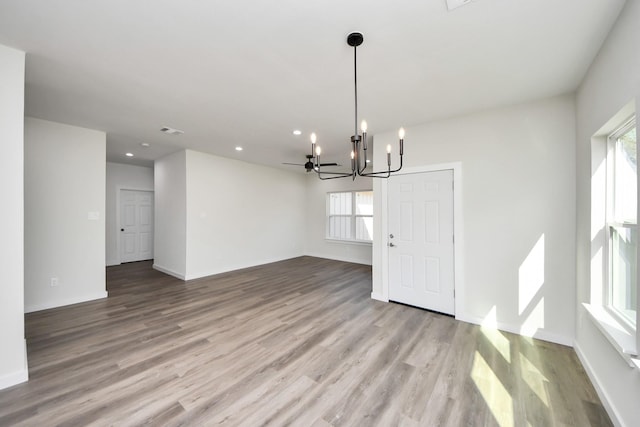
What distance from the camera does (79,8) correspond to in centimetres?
156

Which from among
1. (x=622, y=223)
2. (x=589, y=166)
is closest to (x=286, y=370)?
(x=622, y=223)

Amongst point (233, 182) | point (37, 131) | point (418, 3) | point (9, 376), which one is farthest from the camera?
point (233, 182)

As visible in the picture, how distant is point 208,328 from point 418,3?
3560 mm

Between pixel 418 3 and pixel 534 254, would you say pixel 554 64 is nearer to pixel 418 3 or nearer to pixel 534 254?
pixel 418 3

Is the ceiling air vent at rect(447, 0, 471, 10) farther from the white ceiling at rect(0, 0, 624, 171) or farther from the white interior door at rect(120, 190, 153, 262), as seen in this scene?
the white interior door at rect(120, 190, 153, 262)

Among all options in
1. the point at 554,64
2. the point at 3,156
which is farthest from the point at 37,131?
the point at 554,64

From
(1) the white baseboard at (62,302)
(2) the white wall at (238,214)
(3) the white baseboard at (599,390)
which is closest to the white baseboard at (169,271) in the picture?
(2) the white wall at (238,214)

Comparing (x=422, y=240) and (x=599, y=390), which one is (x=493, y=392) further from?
(x=422, y=240)

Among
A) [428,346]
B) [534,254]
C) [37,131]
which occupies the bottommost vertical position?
[428,346]

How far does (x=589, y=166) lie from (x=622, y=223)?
2.05 feet

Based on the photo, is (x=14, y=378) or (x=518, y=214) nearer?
(x=14, y=378)

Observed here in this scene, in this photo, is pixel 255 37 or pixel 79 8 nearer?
pixel 79 8

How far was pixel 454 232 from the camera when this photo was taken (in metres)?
3.23

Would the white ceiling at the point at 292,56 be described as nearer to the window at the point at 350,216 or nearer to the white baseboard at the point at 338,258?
the window at the point at 350,216
